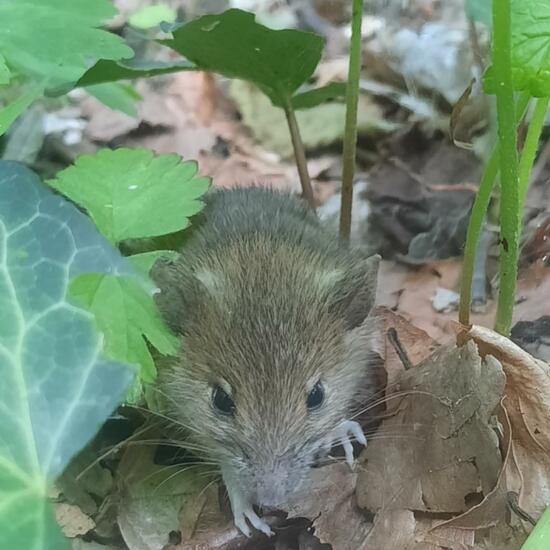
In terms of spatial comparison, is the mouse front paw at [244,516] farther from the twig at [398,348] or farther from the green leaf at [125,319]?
the twig at [398,348]

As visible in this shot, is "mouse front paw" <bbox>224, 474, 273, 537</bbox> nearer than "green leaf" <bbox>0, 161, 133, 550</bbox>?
No

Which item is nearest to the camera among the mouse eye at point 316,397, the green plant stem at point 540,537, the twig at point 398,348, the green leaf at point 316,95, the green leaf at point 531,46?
the green plant stem at point 540,537

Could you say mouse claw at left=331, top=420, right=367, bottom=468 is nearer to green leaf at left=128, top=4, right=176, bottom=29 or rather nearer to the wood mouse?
the wood mouse

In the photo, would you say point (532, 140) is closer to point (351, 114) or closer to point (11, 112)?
point (351, 114)

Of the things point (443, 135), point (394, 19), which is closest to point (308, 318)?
point (443, 135)

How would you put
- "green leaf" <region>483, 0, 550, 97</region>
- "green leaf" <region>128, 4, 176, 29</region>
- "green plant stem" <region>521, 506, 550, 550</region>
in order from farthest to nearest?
"green leaf" <region>128, 4, 176, 29</region>, "green leaf" <region>483, 0, 550, 97</region>, "green plant stem" <region>521, 506, 550, 550</region>

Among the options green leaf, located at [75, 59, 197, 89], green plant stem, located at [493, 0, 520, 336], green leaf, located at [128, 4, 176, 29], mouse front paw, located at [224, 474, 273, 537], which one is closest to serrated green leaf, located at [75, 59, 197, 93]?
green leaf, located at [75, 59, 197, 89]

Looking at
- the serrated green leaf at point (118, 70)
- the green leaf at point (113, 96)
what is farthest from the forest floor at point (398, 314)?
the serrated green leaf at point (118, 70)
